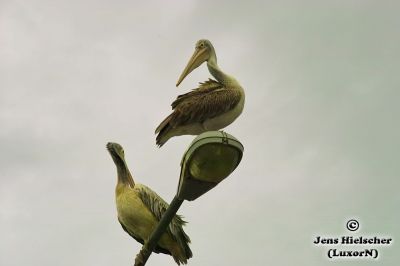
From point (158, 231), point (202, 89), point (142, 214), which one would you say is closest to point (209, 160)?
point (158, 231)

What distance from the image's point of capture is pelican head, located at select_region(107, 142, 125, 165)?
856cm

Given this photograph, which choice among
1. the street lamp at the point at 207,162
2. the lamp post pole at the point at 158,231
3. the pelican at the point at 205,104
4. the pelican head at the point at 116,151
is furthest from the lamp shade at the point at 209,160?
the pelican at the point at 205,104

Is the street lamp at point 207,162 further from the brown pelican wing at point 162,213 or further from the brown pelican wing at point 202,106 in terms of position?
the brown pelican wing at point 202,106

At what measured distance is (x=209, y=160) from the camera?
505 cm

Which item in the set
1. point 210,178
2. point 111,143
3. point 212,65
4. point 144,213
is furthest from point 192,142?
point 212,65

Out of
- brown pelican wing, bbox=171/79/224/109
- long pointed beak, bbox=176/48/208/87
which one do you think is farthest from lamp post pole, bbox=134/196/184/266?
long pointed beak, bbox=176/48/208/87

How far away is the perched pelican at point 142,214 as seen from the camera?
28.9 ft

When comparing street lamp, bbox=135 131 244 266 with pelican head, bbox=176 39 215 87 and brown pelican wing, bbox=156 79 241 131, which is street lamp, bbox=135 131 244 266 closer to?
brown pelican wing, bbox=156 79 241 131

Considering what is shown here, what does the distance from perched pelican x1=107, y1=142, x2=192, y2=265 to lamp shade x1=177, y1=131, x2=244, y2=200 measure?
344 cm

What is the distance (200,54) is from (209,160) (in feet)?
16.8

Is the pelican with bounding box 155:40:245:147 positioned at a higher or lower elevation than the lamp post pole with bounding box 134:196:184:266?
higher

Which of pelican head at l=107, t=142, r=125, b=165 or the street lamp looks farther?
pelican head at l=107, t=142, r=125, b=165

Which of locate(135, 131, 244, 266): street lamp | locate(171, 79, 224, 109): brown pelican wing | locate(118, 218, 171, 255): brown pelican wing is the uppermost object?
locate(171, 79, 224, 109): brown pelican wing

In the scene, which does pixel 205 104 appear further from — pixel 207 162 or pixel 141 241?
pixel 207 162
